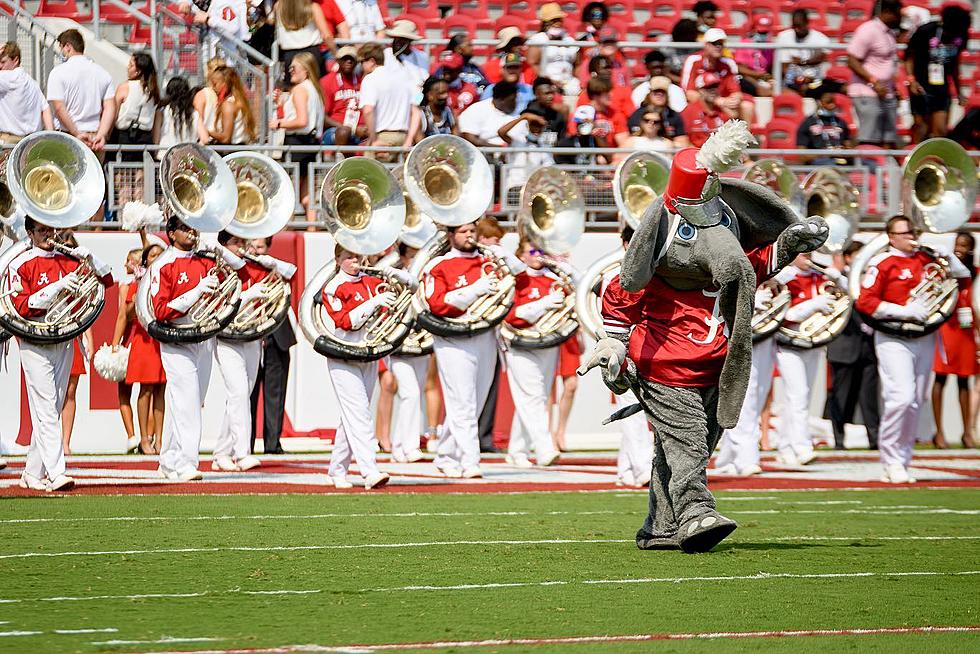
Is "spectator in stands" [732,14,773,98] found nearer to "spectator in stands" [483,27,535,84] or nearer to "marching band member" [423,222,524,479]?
"spectator in stands" [483,27,535,84]

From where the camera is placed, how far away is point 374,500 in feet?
35.8

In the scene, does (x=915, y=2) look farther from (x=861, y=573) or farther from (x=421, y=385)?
(x=861, y=573)

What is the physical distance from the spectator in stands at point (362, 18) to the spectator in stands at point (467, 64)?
915 mm

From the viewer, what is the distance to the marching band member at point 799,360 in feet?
44.7

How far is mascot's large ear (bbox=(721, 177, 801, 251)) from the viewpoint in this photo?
327 inches

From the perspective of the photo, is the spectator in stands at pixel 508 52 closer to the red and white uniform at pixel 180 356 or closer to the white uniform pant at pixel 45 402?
the red and white uniform at pixel 180 356

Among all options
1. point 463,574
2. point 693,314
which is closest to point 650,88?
point 693,314

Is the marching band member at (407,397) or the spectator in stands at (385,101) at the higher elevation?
the spectator in stands at (385,101)

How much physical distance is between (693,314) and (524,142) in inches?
351

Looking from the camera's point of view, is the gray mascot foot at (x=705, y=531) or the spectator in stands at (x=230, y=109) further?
the spectator in stands at (x=230, y=109)

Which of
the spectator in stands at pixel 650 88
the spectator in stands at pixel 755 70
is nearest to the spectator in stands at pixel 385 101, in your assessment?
the spectator in stands at pixel 650 88

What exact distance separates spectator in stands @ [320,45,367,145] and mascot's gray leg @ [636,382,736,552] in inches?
349

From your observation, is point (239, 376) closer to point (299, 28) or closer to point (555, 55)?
point (299, 28)

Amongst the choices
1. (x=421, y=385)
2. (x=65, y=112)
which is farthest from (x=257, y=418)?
(x=65, y=112)
